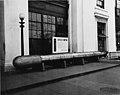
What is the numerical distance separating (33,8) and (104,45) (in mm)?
11697

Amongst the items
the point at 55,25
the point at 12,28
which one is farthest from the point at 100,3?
the point at 12,28

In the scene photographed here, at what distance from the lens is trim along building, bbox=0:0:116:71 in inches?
374

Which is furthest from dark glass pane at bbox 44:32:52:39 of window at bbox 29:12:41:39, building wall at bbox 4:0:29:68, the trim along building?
building wall at bbox 4:0:29:68

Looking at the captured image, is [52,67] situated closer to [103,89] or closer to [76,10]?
[103,89]

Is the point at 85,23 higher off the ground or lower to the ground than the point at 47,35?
higher

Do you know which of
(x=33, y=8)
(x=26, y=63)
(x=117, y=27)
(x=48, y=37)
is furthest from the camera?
(x=117, y=27)

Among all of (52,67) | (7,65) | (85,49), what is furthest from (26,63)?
(85,49)

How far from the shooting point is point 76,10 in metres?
14.6

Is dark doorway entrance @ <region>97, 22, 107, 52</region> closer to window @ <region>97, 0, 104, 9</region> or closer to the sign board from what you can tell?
window @ <region>97, 0, 104, 9</region>

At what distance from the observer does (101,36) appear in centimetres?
1839

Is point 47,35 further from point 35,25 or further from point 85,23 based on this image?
point 85,23

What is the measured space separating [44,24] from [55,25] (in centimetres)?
134

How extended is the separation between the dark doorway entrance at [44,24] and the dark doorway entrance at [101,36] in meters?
6.30

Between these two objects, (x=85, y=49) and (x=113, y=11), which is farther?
(x=113, y=11)
